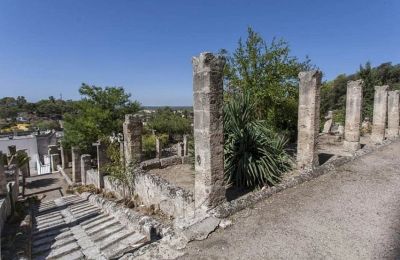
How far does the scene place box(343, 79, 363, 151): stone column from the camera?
34.2 ft

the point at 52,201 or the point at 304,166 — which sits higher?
the point at 304,166

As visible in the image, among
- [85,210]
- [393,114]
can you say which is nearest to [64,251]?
[85,210]

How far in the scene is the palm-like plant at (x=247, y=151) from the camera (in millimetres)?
7188

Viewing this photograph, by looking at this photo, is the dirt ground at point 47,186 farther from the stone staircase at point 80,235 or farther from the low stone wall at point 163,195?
the low stone wall at point 163,195

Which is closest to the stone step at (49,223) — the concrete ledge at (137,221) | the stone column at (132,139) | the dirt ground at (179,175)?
the concrete ledge at (137,221)

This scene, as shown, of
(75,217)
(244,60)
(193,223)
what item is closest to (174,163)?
(75,217)

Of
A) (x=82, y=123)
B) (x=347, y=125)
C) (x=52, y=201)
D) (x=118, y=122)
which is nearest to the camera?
(x=347, y=125)

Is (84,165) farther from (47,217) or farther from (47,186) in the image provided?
(47,217)

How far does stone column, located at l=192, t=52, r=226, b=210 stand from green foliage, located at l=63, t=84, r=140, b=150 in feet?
52.4

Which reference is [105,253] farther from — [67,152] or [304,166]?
[67,152]

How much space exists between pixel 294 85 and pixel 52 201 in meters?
13.1

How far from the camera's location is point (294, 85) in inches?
447

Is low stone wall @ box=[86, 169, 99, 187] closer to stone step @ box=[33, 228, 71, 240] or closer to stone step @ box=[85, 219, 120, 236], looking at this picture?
stone step @ box=[33, 228, 71, 240]

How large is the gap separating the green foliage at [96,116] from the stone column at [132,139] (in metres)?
9.33
